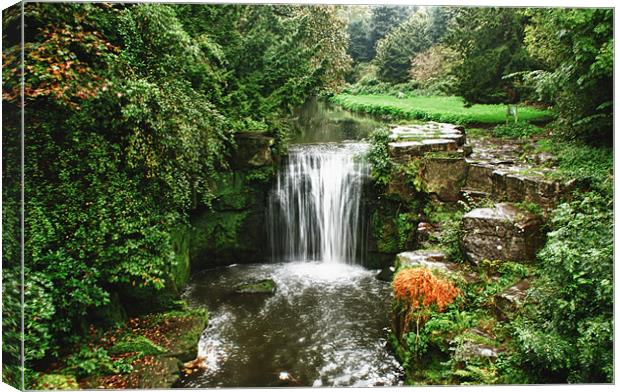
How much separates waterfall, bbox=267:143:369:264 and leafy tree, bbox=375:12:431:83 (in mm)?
1797

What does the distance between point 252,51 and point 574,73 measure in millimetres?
4293

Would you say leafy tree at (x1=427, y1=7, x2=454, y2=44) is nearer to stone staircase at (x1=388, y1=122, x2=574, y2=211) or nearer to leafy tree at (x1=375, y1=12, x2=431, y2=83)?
leafy tree at (x1=375, y1=12, x2=431, y2=83)

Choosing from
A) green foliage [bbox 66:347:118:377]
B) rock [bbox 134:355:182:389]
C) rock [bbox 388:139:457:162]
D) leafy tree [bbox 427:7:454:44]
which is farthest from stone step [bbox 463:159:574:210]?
green foliage [bbox 66:347:118:377]

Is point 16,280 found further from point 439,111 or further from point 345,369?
point 439,111

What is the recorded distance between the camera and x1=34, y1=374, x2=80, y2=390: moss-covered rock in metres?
3.89

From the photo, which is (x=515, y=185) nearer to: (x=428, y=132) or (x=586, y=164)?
(x=586, y=164)

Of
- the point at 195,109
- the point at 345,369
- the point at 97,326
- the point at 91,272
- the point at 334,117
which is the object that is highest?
the point at 334,117

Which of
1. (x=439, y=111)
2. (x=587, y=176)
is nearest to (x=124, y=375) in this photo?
(x=587, y=176)

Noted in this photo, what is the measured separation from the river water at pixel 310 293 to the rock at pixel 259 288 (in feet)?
0.31

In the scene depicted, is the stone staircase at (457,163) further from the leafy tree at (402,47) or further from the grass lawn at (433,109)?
the leafy tree at (402,47)

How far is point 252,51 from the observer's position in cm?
750

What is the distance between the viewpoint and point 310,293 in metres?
6.91

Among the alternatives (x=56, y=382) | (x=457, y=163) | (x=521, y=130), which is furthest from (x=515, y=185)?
(x=56, y=382)

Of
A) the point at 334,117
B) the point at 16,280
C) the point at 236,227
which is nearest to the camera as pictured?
the point at 16,280
